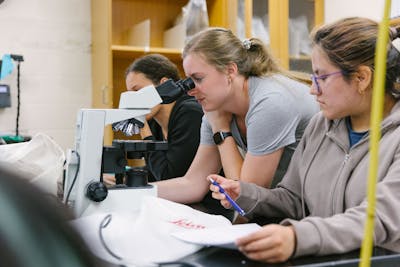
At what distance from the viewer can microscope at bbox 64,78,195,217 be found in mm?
1152

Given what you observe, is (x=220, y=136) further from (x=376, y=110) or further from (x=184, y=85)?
(x=376, y=110)

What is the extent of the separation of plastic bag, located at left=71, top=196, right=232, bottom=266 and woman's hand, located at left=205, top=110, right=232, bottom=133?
2.12 ft

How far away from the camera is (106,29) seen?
2621mm

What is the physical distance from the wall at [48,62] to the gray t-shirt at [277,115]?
1543 millimetres

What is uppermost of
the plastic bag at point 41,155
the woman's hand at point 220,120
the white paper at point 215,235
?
the woman's hand at point 220,120

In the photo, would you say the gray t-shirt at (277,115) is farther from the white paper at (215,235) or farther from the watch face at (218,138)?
the white paper at (215,235)

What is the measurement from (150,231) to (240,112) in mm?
852

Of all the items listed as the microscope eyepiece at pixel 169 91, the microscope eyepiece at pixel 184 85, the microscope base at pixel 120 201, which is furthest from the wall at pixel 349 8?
the microscope base at pixel 120 201

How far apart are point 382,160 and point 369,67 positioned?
0.23 meters

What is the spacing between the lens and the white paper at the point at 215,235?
0.84 metres

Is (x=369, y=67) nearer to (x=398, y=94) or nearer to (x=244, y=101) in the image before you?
(x=398, y=94)

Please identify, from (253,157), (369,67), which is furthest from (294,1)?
(369,67)

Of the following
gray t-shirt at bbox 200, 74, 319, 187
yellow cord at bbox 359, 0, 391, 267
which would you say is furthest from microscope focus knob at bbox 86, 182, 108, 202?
yellow cord at bbox 359, 0, 391, 267

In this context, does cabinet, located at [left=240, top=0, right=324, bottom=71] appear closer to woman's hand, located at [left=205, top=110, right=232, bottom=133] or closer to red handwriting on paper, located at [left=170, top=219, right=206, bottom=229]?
woman's hand, located at [left=205, top=110, right=232, bottom=133]
